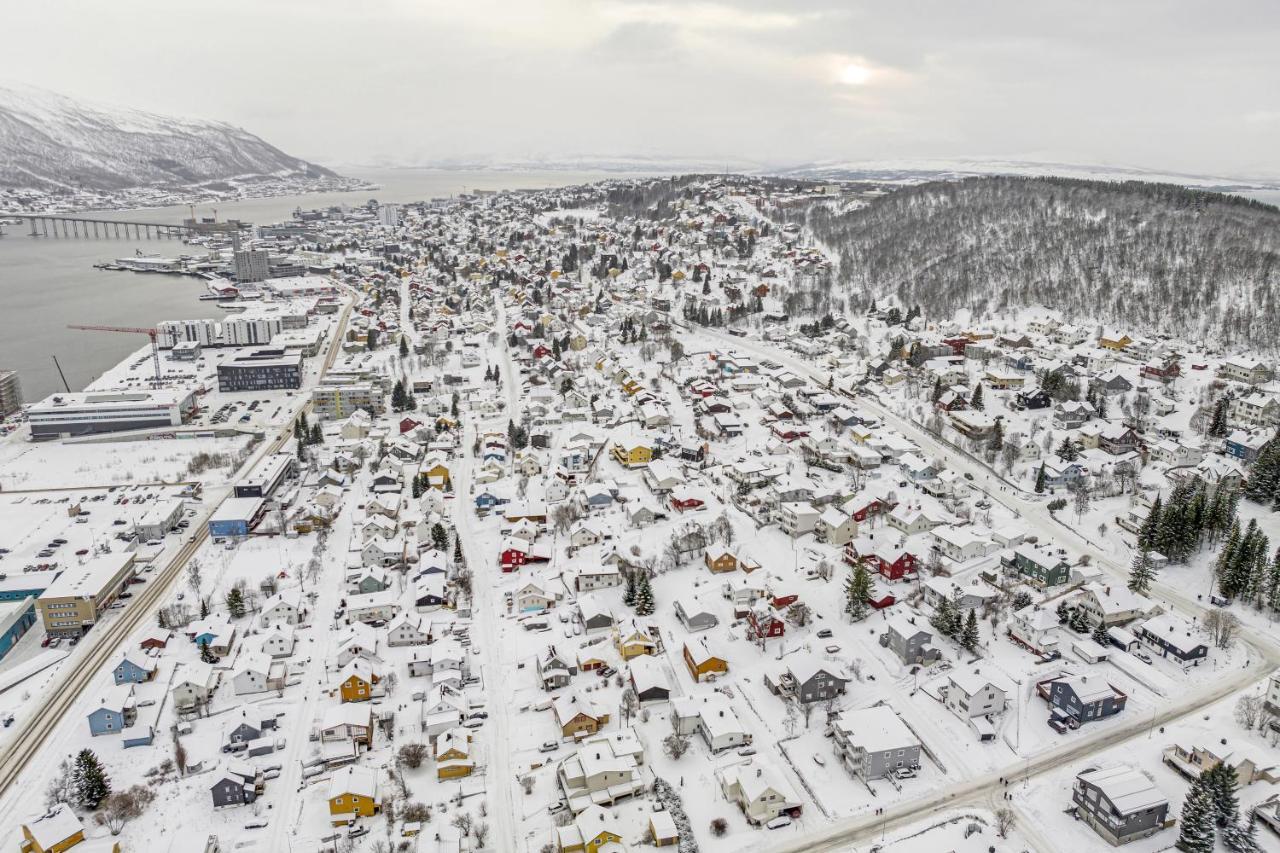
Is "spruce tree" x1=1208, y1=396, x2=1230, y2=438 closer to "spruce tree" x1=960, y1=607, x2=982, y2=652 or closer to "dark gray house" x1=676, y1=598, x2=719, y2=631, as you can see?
"spruce tree" x1=960, y1=607, x2=982, y2=652

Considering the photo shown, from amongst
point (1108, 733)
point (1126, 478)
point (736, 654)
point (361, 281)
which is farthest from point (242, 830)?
point (361, 281)

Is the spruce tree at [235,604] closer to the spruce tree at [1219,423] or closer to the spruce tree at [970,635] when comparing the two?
the spruce tree at [970,635]

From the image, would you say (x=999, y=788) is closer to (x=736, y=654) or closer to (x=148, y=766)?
(x=736, y=654)

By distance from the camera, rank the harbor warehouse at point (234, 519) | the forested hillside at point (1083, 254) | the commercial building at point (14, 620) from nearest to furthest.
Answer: the commercial building at point (14, 620), the harbor warehouse at point (234, 519), the forested hillside at point (1083, 254)

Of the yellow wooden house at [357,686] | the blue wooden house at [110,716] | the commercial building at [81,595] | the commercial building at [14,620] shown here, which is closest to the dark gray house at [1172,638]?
the yellow wooden house at [357,686]

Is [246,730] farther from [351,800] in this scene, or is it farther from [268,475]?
[268,475]

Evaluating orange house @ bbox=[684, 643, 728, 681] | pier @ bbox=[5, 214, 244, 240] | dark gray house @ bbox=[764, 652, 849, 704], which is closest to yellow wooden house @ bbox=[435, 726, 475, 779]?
orange house @ bbox=[684, 643, 728, 681]
